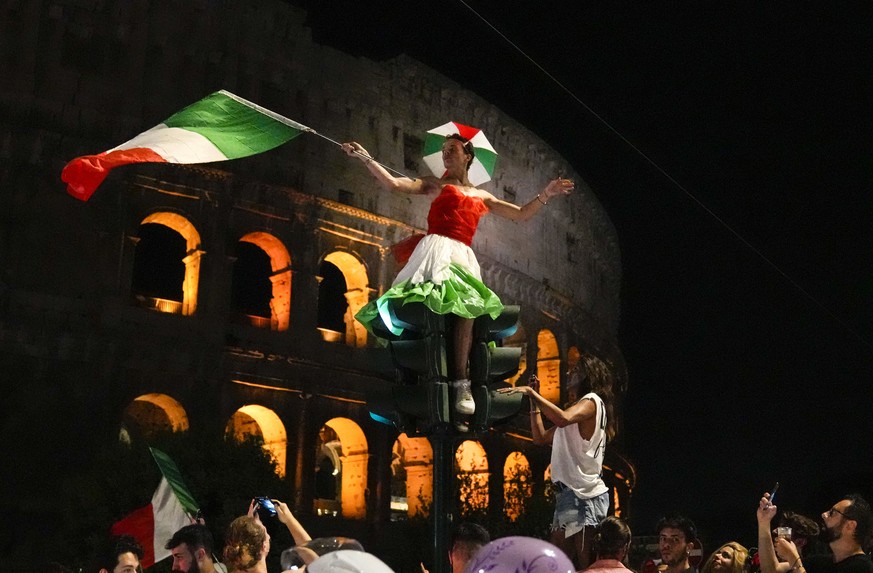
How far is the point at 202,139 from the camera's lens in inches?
267

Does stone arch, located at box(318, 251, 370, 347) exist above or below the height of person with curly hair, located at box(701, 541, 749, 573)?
above

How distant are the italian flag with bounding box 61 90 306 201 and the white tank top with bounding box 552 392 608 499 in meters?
2.40

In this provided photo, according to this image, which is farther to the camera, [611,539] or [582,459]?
[582,459]

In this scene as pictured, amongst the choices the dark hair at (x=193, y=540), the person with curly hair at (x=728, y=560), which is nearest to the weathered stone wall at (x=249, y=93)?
the dark hair at (x=193, y=540)

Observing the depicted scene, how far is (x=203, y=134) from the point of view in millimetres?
6812

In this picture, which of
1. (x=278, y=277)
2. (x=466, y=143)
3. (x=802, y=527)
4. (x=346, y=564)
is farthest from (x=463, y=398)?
(x=278, y=277)

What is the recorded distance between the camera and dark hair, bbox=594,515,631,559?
15.9 ft

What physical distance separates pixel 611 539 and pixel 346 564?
2.03m

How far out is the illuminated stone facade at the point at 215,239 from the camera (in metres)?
21.0

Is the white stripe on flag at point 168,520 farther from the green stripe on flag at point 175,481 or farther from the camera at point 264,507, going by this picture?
the camera at point 264,507

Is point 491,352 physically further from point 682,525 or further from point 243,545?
point 243,545

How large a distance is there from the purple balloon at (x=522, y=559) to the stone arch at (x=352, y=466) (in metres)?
21.0

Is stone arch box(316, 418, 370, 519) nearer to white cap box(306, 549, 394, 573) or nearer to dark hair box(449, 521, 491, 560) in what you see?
dark hair box(449, 521, 491, 560)

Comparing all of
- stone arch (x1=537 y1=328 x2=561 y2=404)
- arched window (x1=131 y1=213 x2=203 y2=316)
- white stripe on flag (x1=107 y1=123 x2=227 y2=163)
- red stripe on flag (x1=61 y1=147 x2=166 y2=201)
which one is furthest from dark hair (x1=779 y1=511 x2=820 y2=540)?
stone arch (x1=537 y1=328 x2=561 y2=404)
